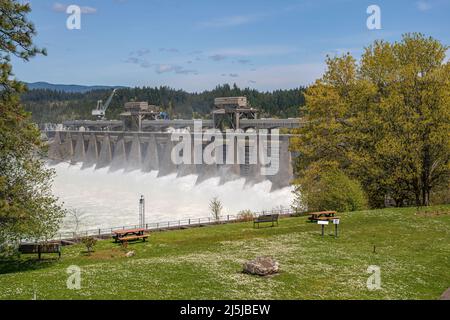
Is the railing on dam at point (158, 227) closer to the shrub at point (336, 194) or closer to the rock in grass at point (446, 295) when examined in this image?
the shrub at point (336, 194)

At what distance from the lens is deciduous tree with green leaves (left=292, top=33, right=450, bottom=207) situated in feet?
122

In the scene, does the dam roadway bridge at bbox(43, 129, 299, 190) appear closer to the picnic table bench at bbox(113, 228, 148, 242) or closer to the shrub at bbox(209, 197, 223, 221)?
the shrub at bbox(209, 197, 223, 221)

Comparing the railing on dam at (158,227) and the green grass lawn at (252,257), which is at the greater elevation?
the green grass lawn at (252,257)

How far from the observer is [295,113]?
478 ft

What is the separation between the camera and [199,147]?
273 ft

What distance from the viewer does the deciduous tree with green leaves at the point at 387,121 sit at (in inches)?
1465

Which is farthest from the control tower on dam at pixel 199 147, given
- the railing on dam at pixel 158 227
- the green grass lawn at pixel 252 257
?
the green grass lawn at pixel 252 257

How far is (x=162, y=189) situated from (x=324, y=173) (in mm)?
43956

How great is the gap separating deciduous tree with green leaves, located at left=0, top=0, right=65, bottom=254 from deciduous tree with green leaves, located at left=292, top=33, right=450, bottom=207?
83.1 ft

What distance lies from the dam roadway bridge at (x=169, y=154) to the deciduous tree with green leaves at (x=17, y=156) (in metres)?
25.1

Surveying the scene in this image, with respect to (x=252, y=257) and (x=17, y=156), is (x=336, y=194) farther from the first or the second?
(x=17, y=156)

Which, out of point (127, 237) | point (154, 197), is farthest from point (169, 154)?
point (127, 237)
